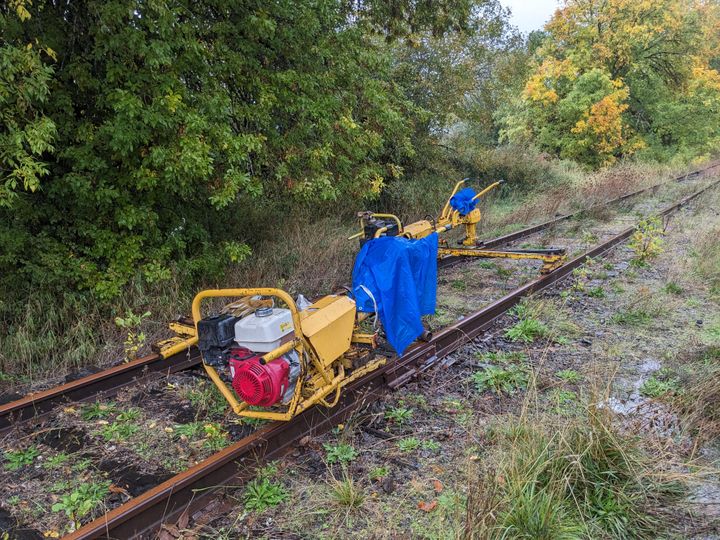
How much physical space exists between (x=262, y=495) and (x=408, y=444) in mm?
1123

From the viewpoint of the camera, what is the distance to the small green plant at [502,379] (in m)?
4.50

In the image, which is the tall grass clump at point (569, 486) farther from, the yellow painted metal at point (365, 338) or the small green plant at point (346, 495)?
the yellow painted metal at point (365, 338)

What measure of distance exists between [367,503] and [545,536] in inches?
41.2

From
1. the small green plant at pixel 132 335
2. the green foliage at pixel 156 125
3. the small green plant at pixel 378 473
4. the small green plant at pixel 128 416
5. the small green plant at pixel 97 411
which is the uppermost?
the green foliage at pixel 156 125

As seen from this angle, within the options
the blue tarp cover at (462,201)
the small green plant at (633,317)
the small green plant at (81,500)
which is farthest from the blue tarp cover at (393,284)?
the blue tarp cover at (462,201)

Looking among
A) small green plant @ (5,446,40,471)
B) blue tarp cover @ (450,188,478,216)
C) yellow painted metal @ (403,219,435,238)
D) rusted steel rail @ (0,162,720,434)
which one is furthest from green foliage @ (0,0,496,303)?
small green plant @ (5,446,40,471)

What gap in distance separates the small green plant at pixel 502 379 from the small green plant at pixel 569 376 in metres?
0.28

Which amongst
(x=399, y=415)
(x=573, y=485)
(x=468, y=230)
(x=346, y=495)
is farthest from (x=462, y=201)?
(x=346, y=495)

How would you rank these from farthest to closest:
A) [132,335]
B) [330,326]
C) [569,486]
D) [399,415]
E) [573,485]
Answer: [132,335] < [399,415] < [330,326] < [573,485] < [569,486]

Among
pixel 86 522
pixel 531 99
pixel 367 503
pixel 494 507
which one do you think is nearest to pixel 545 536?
pixel 494 507

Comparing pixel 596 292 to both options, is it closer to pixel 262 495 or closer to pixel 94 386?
pixel 262 495

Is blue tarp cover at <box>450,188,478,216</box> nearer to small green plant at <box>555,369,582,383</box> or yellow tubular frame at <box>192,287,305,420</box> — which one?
small green plant at <box>555,369,582,383</box>

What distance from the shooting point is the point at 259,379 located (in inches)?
126

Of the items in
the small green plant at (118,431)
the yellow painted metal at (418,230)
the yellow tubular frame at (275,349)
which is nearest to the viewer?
the yellow tubular frame at (275,349)
